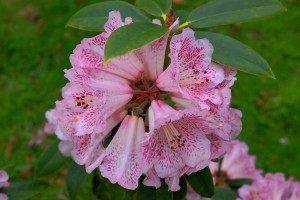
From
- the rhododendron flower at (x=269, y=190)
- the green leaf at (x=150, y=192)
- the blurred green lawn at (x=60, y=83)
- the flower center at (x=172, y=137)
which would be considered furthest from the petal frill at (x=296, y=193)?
the blurred green lawn at (x=60, y=83)

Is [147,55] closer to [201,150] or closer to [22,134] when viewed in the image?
[201,150]

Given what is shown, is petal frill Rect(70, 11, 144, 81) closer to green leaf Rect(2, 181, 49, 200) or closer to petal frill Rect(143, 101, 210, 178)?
petal frill Rect(143, 101, 210, 178)

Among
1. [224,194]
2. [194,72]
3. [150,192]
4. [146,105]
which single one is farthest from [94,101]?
[224,194]

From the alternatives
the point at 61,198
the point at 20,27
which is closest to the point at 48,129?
the point at 61,198

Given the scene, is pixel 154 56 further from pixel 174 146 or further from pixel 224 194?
pixel 224 194

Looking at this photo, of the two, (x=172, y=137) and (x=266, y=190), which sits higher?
(x=172, y=137)

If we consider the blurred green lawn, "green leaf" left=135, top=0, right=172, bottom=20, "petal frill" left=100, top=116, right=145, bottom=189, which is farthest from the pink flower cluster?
the blurred green lawn
